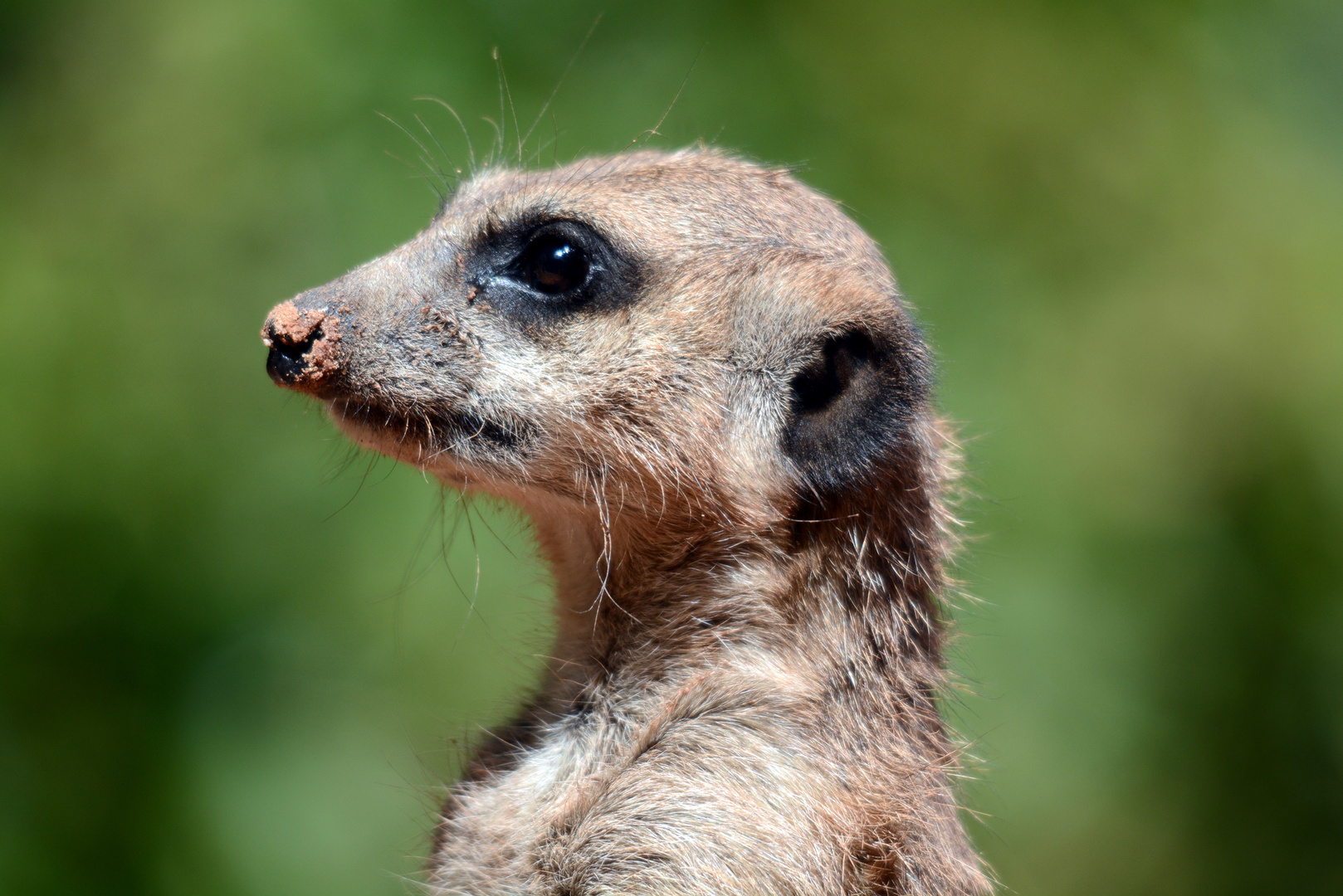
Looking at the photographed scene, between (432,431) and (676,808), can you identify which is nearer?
(676,808)

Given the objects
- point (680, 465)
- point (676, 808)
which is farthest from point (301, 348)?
point (676, 808)

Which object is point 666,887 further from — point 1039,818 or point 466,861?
point 1039,818

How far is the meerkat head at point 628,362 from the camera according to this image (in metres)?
1.87

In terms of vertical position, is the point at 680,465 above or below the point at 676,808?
above

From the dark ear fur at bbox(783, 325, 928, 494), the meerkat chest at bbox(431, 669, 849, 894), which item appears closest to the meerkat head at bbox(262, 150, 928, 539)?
the dark ear fur at bbox(783, 325, 928, 494)

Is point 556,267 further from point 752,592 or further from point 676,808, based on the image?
point 676,808

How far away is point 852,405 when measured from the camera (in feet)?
6.24

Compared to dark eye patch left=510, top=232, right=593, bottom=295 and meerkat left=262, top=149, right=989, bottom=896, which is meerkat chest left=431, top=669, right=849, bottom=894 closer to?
meerkat left=262, top=149, right=989, bottom=896

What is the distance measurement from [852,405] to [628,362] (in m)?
0.43

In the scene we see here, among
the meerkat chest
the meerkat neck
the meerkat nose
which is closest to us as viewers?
the meerkat chest

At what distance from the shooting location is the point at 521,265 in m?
1.97

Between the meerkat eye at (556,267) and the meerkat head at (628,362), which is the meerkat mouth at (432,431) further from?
the meerkat eye at (556,267)

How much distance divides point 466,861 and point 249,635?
102 inches

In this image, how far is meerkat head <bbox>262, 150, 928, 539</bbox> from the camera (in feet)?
6.15
